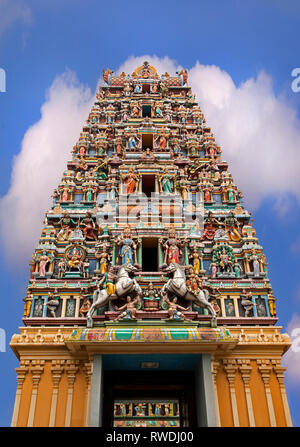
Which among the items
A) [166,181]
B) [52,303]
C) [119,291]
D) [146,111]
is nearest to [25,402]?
[52,303]

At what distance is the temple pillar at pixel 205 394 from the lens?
14.0 metres

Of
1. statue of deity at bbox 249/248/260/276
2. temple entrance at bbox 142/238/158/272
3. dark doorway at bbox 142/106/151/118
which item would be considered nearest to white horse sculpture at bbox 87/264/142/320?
temple entrance at bbox 142/238/158/272

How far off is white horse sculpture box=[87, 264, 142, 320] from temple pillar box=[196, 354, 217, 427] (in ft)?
11.8

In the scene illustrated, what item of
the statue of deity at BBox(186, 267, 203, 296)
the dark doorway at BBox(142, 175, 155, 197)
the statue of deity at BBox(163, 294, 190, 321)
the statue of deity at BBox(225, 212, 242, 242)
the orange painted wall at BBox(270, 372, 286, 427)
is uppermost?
the dark doorway at BBox(142, 175, 155, 197)

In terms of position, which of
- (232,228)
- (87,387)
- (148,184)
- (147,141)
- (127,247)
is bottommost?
(87,387)

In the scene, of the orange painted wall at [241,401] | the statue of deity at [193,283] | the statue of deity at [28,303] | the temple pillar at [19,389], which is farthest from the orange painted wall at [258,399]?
the statue of deity at [28,303]

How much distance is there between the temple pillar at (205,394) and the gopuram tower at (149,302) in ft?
0.12

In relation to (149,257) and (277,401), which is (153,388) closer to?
(277,401)

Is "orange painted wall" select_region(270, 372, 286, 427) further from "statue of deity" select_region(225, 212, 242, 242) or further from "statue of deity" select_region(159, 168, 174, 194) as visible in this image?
"statue of deity" select_region(159, 168, 174, 194)

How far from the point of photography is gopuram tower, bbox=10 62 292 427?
49.4ft

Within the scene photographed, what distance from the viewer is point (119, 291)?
16.9 meters

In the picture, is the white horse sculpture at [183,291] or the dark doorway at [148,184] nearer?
the white horse sculpture at [183,291]

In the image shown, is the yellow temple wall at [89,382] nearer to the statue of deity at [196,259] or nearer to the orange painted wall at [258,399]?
the orange painted wall at [258,399]

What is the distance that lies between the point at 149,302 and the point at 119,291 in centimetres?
129
